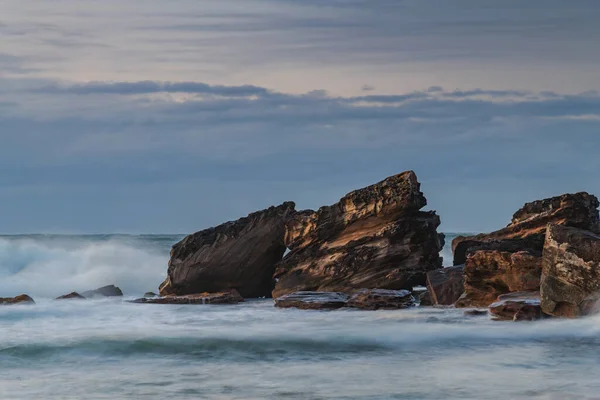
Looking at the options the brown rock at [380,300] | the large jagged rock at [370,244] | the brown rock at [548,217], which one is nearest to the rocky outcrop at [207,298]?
the large jagged rock at [370,244]

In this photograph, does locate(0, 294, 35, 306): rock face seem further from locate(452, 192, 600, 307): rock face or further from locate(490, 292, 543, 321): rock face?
locate(490, 292, 543, 321): rock face

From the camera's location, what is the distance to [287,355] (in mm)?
16031

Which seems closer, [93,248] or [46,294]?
[46,294]

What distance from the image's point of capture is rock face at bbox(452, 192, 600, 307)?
1975 cm

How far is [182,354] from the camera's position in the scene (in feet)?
53.7

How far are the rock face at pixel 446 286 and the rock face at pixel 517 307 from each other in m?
2.32

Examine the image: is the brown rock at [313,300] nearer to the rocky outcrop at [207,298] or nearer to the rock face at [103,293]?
the rocky outcrop at [207,298]

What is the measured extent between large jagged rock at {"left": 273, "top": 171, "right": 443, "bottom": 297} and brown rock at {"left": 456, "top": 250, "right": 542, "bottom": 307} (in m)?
2.51

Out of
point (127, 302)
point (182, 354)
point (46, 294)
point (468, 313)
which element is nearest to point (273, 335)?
point (182, 354)

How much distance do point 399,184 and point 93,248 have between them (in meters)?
22.0

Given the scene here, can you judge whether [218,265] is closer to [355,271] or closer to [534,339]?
[355,271]

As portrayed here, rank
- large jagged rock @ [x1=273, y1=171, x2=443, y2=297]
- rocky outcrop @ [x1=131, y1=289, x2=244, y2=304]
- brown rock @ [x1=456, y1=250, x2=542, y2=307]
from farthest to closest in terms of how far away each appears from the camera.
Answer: rocky outcrop @ [x1=131, y1=289, x2=244, y2=304]
large jagged rock @ [x1=273, y1=171, x2=443, y2=297]
brown rock @ [x1=456, y1=250, x2=542, y2=307]

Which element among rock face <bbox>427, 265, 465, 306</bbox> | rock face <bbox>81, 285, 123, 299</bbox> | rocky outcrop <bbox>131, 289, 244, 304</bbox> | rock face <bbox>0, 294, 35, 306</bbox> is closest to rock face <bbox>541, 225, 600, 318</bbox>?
rock face <bbox>427, 265, 465, 306</bbox>

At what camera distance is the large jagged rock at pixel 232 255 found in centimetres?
2527
